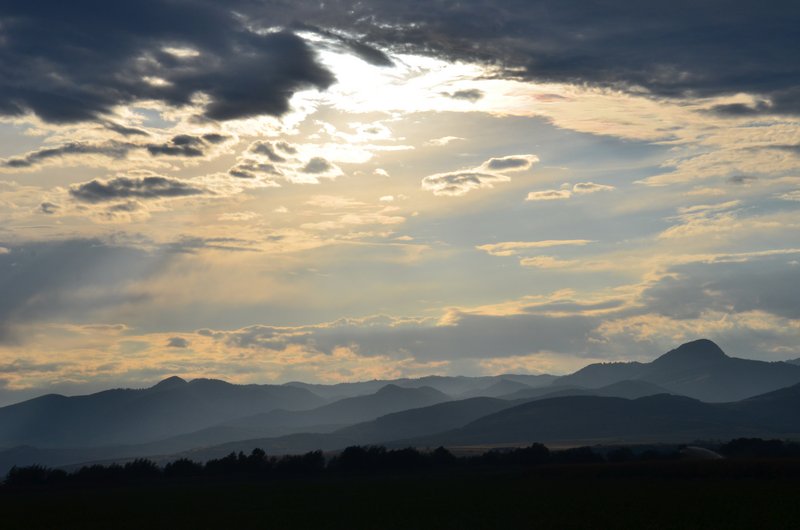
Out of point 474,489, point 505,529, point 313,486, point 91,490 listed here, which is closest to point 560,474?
point 474,489

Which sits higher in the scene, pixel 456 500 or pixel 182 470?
pixel 182 470

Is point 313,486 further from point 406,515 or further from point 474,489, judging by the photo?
point 406,515

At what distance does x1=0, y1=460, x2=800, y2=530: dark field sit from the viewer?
287 feet

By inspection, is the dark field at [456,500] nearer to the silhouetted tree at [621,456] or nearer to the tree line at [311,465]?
the tree line at [311,465]

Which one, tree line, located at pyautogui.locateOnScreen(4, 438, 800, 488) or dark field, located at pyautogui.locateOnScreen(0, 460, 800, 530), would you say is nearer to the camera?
dark field, located at pyautogui.locateOnScreen(0, 460, 800, 530)

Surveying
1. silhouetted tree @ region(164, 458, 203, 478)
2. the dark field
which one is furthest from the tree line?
the dark field

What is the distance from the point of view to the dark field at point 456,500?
8744 centimetres

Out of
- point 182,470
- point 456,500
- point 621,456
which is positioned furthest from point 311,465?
point 456,500

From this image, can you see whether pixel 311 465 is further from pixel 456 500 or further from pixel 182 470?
pixel 456 500

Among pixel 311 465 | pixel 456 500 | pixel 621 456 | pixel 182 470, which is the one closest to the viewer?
pixel 456 500

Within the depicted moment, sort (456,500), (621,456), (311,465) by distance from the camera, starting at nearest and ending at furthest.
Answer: (456,500), (311,465), (621,456)

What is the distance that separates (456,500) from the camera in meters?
111

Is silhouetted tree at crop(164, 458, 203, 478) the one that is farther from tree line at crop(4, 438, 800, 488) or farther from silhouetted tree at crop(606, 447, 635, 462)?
silhouetted tree at crop(606, 447, 635, 462)

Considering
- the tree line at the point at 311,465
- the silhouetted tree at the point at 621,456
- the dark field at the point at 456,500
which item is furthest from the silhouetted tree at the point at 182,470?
the silhouetted tree at the point at 621,456
